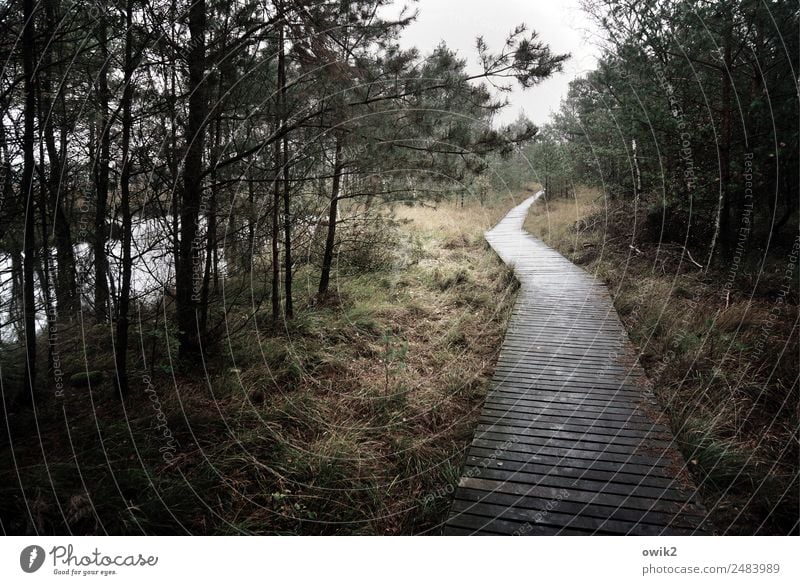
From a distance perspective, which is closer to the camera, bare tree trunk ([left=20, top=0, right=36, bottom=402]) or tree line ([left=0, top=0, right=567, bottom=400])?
bare tree trunk ([left=20, top=0, right=36, bottom=402])

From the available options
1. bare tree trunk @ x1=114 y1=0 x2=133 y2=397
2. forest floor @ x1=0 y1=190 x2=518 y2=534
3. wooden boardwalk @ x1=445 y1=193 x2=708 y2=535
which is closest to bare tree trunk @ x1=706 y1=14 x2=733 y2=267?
wooden boardwalk @ x1=445 y1=193 x2=708 y2=535

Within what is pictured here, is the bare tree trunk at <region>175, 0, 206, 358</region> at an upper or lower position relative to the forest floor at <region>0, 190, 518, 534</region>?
upper

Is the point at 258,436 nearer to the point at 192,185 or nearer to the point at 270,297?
the point at 192,185

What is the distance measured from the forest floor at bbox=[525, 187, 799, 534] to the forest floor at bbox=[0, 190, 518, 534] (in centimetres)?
245

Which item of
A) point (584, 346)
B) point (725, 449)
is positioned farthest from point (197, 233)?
point (725, 449)

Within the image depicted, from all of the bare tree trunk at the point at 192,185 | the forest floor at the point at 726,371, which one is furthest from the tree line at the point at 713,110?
the bare tree trunk at the point at 192,185

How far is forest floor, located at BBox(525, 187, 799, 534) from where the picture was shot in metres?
3.73

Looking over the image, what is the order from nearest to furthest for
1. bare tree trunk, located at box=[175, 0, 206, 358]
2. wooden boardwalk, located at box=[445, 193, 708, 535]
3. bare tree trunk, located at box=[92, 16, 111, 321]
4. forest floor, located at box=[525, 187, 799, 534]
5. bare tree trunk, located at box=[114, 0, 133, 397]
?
wooden boardwalk, located at box=[445, 193, 708, 535] < forest floor, located at box=[525, 187, 799, 534] < bare tree trunk, located at box=[114, 0, 133, 397] < bare tree trunk, located at box=[92, 16, 111, 321] < bare tree trunk, located at box=[175, 0, 206, 358]

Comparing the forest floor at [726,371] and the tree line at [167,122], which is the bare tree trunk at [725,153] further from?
the tree line at [167,122]

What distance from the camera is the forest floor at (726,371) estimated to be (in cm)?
373

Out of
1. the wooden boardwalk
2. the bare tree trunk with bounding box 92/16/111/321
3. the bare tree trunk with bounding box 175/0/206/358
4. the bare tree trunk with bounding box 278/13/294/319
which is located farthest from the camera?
the bare tree trunk with bounding box 278/13/294/319

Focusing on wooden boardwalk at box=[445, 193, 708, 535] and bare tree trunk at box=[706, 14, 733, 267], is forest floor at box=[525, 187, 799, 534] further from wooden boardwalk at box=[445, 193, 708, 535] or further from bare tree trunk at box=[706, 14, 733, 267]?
bare tree trunk at box=[706, 14, 733, 267]

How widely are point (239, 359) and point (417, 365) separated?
2824mm

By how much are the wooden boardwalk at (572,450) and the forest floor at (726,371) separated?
0.34 m
